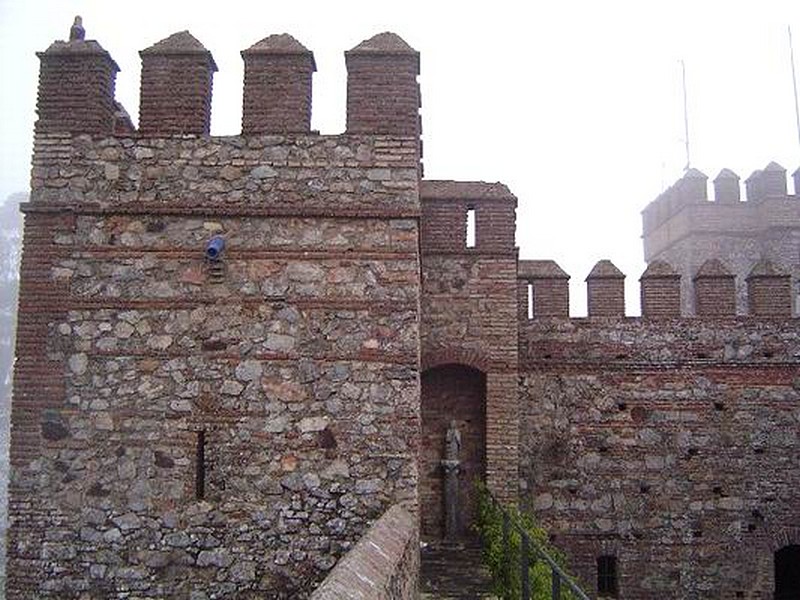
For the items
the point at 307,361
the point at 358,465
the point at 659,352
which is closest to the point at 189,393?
the point at 307,361

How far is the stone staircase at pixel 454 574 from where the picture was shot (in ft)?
28.3

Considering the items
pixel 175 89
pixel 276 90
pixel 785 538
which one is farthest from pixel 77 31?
pixel 785 538

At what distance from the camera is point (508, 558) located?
341 inches

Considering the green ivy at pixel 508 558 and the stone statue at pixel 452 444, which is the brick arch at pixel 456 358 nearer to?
the stone statue at pixel 452 444

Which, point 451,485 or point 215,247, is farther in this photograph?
point 451,485

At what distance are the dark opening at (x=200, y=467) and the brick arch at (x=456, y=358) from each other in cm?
421

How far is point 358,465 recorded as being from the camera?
7969 millimetres

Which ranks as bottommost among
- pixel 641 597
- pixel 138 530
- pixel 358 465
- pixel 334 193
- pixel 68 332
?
pixel 641 597

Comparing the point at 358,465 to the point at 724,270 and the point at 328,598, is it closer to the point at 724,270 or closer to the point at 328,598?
the point at 328,598

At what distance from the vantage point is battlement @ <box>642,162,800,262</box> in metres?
22.8

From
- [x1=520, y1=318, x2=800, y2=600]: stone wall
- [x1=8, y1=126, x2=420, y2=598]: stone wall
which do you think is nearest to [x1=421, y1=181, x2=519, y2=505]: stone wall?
[x1=520, y1=318, x2=800, y2=600]: stone wall

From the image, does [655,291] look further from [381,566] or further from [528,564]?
[381,566]

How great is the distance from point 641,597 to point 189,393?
8.50 m

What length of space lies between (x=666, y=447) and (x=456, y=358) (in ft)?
13.6
